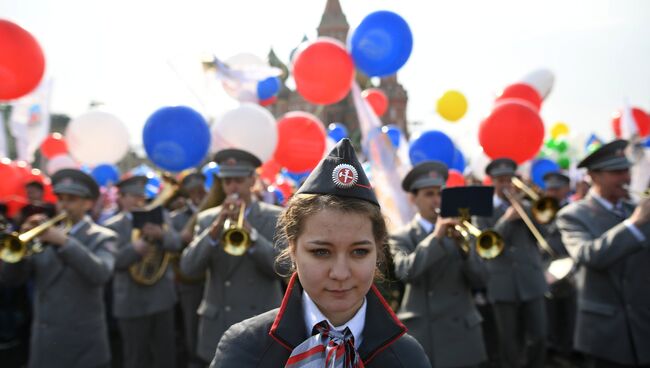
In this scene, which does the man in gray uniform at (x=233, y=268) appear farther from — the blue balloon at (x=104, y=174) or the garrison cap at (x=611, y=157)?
the blue balloon at (x=104, y=174)

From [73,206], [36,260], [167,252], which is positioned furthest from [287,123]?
[36,260]

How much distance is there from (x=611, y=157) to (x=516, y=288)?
2098 millimetres

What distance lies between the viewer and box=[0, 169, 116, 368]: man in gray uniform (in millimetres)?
4457

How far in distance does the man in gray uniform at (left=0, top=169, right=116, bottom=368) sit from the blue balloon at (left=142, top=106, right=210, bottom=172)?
156 centimetres

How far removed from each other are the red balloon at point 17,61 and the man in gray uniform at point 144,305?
1.98 m

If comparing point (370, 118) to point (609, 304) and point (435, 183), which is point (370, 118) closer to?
point (435, 183)

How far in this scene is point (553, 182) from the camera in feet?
28.3

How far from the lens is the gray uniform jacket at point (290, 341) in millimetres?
1744

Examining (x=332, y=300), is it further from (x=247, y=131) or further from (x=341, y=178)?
(x=247, y=131)

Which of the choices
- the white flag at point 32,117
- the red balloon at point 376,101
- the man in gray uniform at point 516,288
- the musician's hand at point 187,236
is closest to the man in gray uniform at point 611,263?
the man in gray uniform at point 516,288

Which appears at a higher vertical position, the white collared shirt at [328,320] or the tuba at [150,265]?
the white collared shirt at [328,320]

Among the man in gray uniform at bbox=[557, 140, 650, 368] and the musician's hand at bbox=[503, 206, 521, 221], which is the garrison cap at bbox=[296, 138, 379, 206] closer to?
the man in gray uniform at bbox=[557, 140, 650, 368]

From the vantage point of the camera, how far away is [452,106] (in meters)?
9.71

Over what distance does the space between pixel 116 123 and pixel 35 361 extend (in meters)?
4.89
